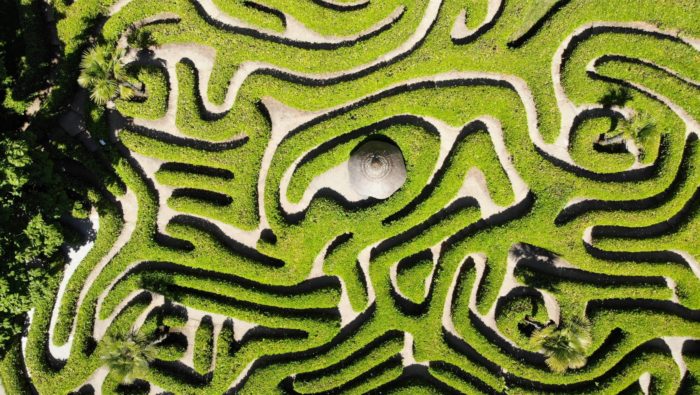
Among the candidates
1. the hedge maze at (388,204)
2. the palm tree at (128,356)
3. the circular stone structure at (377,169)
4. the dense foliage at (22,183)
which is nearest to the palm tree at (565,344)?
the hedge maze at (388,204)

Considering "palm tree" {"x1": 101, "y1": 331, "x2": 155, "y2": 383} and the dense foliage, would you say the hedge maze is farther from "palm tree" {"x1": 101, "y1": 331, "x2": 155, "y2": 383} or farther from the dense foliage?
the dense foliage

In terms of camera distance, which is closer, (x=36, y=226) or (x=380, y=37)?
(x=36, y=226)

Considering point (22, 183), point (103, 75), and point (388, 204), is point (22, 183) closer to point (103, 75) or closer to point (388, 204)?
point (103, 75)

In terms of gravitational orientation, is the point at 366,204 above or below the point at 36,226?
above

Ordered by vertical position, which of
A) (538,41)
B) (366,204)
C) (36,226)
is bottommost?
(36,226)

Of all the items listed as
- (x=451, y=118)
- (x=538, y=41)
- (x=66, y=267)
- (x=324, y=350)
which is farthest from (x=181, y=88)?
(x=538, y=41)

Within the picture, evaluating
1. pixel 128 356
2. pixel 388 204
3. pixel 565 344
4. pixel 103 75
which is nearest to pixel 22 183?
pixel 103 75

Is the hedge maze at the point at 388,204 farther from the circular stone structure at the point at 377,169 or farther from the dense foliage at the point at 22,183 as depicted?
the dense foliage at the point at 22,183

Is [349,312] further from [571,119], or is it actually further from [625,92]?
[625,92]
